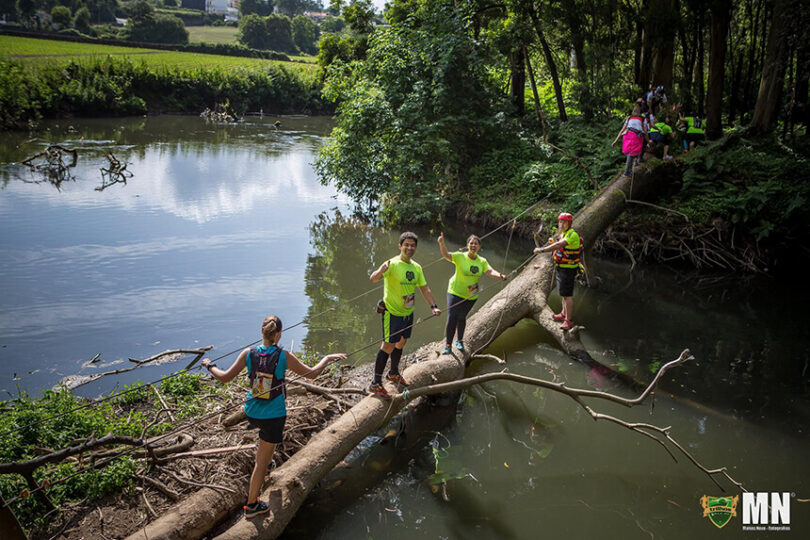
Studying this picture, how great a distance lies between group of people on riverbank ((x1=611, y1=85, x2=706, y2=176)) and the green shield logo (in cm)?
757

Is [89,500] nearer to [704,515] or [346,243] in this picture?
[704,515]

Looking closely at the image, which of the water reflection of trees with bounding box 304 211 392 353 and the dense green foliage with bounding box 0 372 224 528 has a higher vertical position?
the water reflection of trees with bounding box 304 211 392 353

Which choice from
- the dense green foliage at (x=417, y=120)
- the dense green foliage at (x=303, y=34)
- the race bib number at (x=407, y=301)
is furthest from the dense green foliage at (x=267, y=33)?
the race bib number at (x=407, y=301)

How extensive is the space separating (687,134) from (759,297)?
507cm

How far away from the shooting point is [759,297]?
1089 cm

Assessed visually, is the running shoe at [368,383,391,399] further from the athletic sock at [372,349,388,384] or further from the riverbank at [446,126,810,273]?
the riverbank at [446,126,810,273]

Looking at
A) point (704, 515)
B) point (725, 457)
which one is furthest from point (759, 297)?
point (704, 515)

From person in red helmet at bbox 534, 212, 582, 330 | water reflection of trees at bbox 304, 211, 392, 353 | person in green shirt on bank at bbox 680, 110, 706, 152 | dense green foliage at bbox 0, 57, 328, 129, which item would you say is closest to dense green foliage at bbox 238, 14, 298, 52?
dense green foliage at bbox 0, 57, 328, 129

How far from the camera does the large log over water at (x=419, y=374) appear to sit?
434 cm

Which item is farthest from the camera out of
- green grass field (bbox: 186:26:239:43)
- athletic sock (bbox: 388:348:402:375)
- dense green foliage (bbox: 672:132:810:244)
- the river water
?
green grass field (bbox: 186:26:239:43)

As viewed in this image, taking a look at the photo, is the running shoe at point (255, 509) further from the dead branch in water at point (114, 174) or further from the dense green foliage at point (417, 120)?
the dead branch in water at point (114, 174)

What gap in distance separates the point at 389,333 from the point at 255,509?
2.11m

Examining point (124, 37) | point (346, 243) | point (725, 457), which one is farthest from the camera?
point (124, 37)

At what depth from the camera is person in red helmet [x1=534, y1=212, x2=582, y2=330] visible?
7.89 meters
